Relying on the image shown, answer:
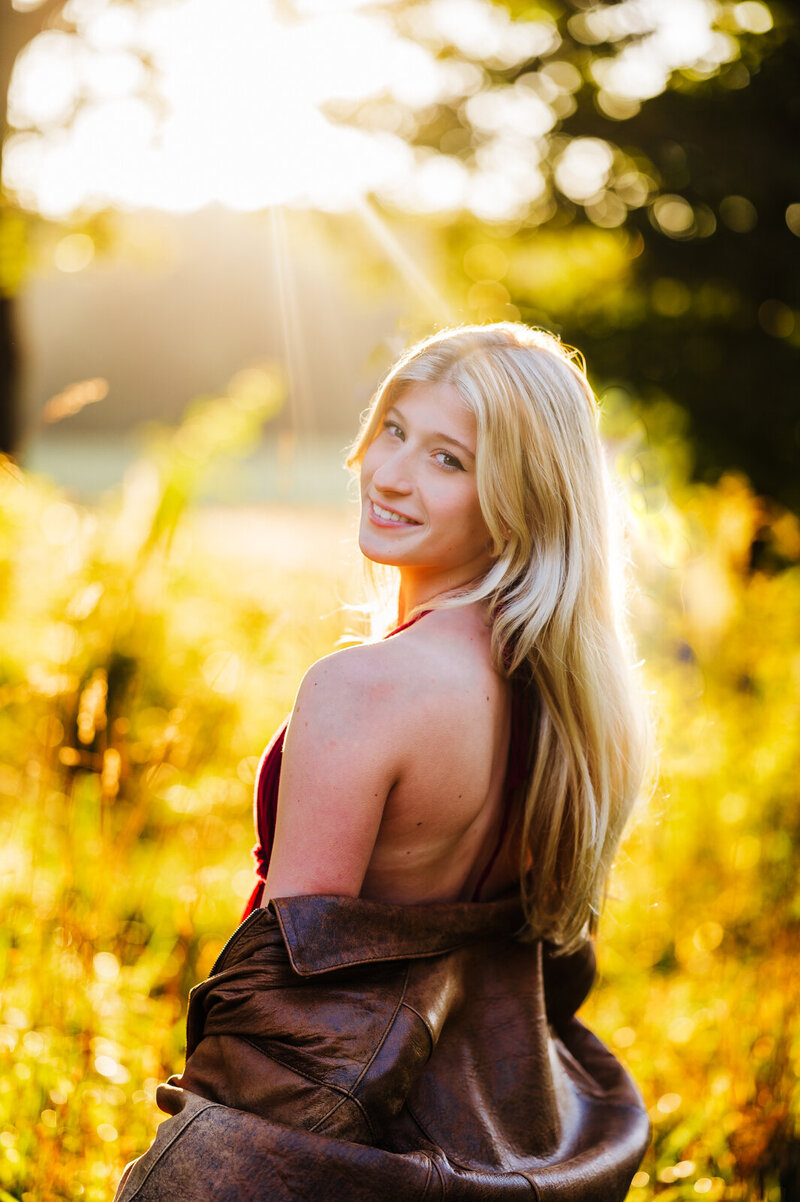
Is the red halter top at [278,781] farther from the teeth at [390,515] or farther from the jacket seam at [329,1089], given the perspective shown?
the jacket seam at [329,1089]

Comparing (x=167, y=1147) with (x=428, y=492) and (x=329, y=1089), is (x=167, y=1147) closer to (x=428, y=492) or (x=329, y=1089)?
(x=329, y=1089)

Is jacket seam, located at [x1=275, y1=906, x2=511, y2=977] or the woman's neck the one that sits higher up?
the woman's neck

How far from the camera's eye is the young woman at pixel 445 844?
136cm

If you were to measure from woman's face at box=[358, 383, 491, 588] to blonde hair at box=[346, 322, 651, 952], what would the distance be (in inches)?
1.4

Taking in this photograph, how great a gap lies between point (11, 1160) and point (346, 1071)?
936mm

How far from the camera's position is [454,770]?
1472 millimetres

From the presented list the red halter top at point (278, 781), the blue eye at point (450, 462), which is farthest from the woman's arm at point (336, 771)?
the blue eye at point (450, 462)

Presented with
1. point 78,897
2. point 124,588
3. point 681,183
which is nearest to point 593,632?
point 78,897

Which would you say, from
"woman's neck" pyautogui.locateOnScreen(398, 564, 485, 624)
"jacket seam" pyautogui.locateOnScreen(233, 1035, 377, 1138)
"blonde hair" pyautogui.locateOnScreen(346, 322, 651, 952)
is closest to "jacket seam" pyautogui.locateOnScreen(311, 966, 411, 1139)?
"jacket seam" pyautogui.locateOnScreen(233, 1035, 377, 1138)

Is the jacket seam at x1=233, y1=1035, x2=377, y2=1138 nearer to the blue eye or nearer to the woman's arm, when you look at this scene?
Result: the woman's arm

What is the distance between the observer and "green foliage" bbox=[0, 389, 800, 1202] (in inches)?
84.7

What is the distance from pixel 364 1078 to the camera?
136cm

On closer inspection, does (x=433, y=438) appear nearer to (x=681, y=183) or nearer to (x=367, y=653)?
(x=367, y=653)

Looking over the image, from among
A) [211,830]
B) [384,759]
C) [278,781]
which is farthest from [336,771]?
[211,830]
